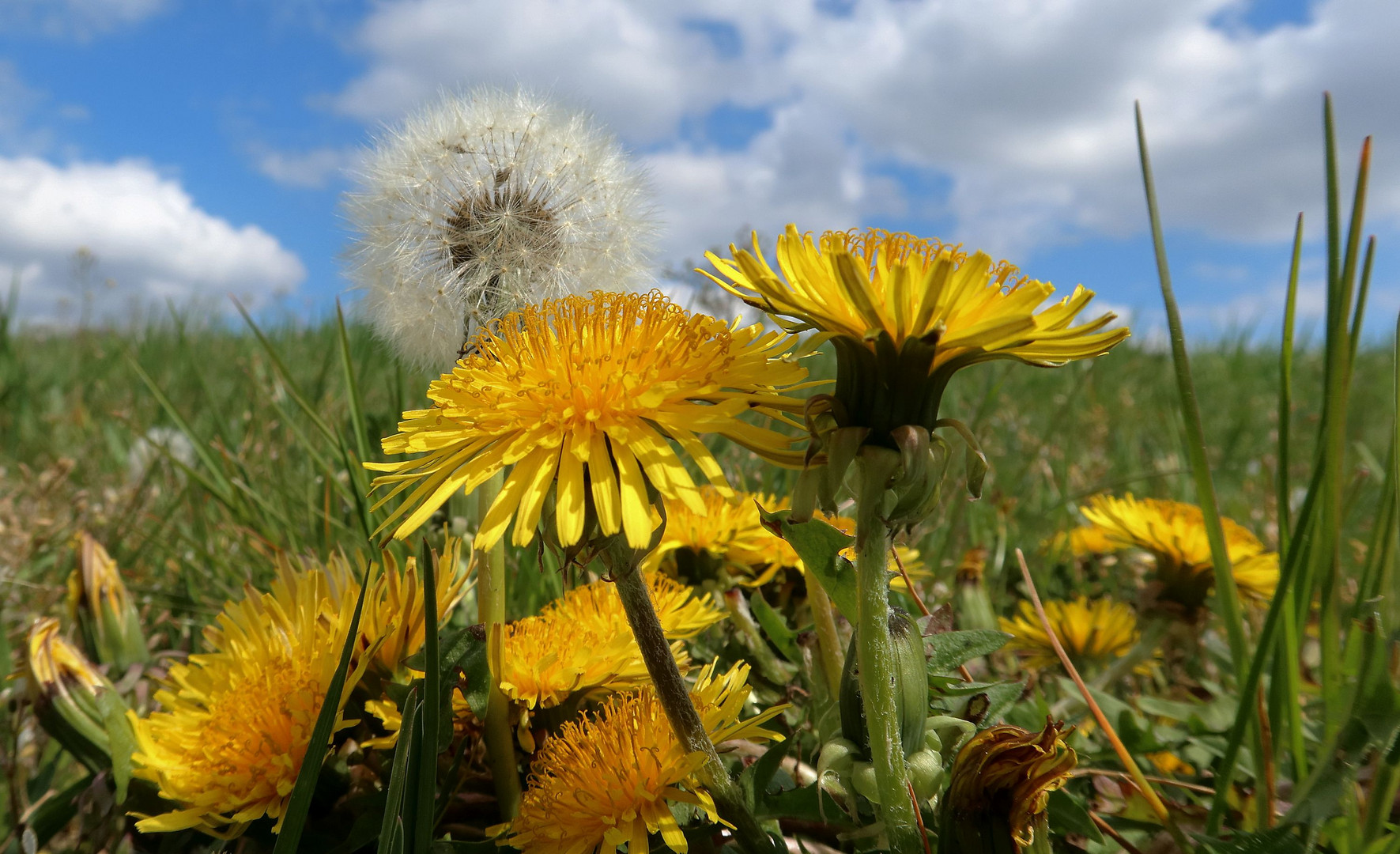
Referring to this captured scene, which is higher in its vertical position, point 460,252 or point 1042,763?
point 460,252

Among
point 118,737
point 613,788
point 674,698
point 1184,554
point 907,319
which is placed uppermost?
point 907,319

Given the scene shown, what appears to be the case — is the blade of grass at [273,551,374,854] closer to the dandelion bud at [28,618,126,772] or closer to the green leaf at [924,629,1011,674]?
the dandelion bud at [28,618,126,772]

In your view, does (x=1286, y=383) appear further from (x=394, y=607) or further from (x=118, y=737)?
(x=118, y=737)

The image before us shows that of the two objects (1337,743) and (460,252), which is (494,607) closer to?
(460,252)

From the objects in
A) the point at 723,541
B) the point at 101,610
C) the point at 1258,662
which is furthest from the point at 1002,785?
the point at 101,610

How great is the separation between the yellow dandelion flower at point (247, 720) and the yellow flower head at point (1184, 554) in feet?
4.69

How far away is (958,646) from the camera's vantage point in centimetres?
107

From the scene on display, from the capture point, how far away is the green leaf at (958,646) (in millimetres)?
1052

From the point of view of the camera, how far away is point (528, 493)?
0.78 m

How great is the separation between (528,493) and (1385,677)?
86cm

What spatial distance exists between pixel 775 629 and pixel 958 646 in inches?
11.4

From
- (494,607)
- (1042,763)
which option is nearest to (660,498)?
(494,607)

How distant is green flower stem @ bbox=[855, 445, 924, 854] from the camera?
2.48ft

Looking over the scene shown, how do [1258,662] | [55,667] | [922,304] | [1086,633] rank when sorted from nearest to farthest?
[922,304]
[1258,662]
[55,667]
[1086,633]
